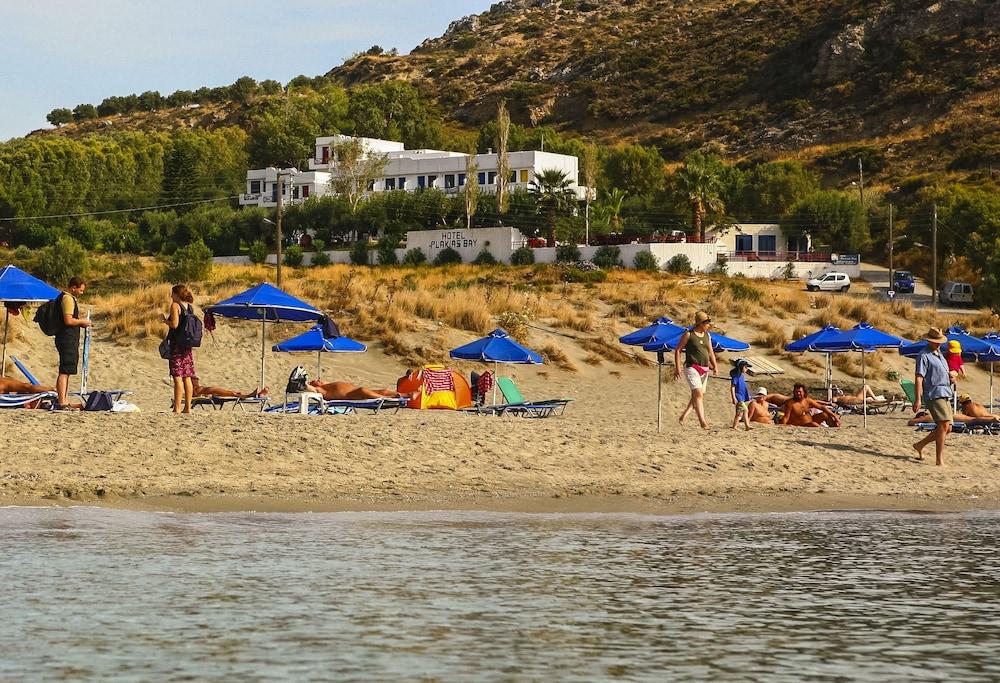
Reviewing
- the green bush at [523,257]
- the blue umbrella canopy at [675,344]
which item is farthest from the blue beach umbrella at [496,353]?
the green bush at [523,257]

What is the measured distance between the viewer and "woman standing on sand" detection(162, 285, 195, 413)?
15195 mm

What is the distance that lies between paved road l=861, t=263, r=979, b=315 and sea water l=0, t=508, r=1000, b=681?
42.0 meters

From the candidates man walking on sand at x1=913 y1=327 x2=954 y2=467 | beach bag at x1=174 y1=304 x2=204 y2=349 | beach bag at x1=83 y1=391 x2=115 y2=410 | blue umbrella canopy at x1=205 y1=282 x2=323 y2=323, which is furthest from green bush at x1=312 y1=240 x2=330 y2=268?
man walking on sand at x1=913 y1=327 x2=954 y2=467

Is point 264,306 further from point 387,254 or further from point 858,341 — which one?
point 387,254

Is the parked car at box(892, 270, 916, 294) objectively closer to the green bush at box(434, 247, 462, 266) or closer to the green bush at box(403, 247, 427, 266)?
the green bush at box(434, 247, 462, 266)

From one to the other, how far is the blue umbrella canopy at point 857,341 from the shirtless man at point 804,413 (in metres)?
3.38

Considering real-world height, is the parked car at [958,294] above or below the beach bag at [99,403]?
above

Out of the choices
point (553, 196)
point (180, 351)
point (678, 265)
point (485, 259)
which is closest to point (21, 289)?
point (180, 351)

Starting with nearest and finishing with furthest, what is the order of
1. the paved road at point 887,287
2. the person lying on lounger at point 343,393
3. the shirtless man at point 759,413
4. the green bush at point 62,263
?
1. the shirtless man at point 759,413
2. the person lying on lounger at point 343,393
3. the green bush at point 62,263
4. the paved road at point 887,287

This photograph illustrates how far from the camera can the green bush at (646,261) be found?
61094 millimetres

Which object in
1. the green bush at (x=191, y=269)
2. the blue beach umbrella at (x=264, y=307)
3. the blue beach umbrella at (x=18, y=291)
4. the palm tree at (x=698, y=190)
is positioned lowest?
the blue beach umbrella at (x=264, y=307)

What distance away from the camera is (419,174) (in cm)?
8712

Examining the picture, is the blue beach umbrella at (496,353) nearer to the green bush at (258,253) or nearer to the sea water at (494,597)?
the sea water at (494,597)

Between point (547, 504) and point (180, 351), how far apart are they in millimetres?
5183
